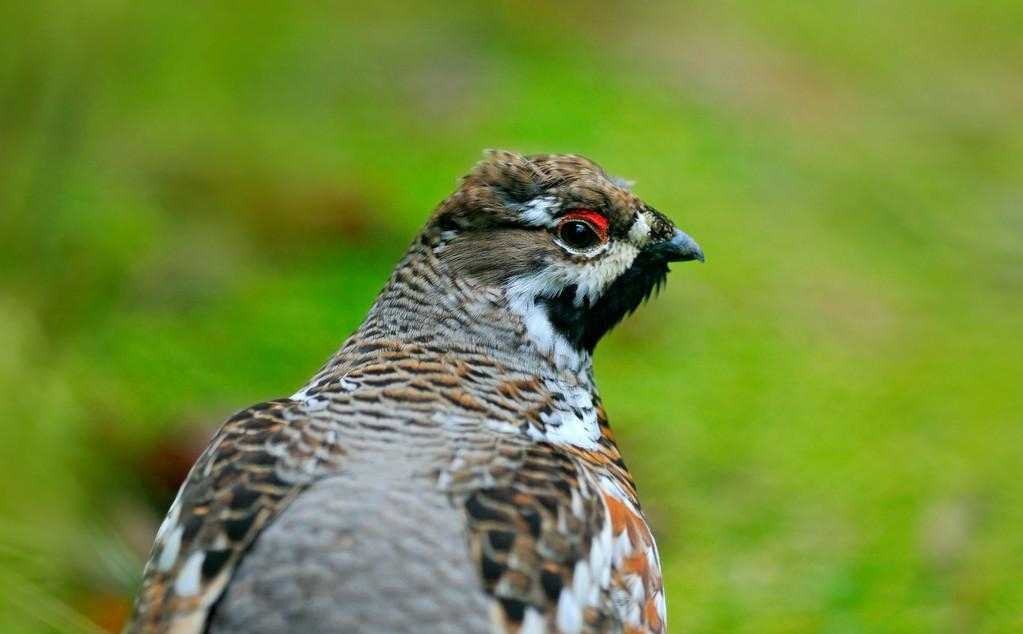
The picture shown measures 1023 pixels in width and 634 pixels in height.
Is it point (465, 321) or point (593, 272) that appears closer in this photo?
point (465, 321)

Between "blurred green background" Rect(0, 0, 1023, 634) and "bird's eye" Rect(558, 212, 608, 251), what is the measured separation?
0.98m

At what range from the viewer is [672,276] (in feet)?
29.5

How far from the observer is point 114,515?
4.69m

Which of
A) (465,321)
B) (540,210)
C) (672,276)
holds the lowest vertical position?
(465,321)

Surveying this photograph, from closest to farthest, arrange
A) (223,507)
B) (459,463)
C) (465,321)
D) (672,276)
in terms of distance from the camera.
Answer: (223,507) → (459,463) → (465,321) → (672,276)

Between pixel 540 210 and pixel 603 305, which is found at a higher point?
pixel 540 210

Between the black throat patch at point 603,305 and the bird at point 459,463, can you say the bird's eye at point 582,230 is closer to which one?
the bird at point 459,463

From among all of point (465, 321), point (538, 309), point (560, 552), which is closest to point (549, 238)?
point (538, 309)

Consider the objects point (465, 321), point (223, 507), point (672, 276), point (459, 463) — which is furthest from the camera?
point (672, 276)

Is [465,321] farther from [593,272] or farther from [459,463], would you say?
[459,463]

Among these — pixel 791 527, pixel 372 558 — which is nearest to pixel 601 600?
pixel 372 558

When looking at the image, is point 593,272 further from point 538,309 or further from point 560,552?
point 560,552

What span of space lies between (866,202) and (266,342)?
5.17m

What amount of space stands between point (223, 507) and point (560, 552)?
0.78 meters
